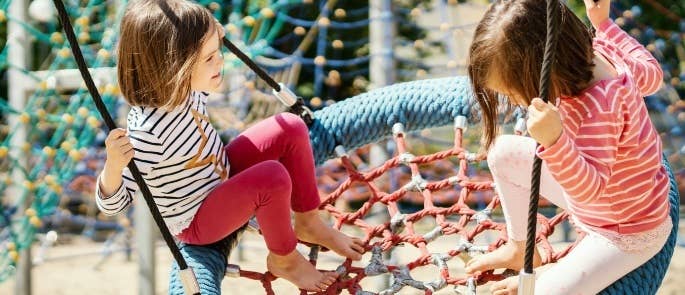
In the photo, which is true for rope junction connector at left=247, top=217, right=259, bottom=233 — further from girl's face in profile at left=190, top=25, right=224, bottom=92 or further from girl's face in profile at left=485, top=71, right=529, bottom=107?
girl's face in profile at left=485, top=71, right=529, bottom=107

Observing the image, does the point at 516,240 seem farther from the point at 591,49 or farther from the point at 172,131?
the point at 172,131

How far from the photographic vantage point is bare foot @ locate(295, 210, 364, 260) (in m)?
1.60

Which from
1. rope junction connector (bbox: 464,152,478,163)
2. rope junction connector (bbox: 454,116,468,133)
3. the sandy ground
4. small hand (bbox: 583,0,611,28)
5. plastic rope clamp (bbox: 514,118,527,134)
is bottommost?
the sandy ground

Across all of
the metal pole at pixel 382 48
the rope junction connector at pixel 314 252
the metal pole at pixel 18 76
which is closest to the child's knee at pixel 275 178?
the rope junction connector at pixel 314 252

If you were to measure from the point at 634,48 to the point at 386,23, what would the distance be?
1607mm

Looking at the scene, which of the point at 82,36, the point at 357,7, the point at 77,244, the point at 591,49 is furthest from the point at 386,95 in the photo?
the point at 77,244

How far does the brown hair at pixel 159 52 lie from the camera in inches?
54.4

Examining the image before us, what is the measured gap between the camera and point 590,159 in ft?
3.82

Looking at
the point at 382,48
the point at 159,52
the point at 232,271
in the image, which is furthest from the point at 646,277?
the point at 382,48

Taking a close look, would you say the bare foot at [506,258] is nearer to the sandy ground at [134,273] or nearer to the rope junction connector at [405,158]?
the rope junction connector at [405,158]

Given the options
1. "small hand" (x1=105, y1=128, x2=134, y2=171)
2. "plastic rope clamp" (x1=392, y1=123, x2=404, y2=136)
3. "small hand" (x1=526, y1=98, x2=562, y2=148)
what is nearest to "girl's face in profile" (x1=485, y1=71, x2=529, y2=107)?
"small hand" (x1=526, y1=98, x2=562, y2=148)

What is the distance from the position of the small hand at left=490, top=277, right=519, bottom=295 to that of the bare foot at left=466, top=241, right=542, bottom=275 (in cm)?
7

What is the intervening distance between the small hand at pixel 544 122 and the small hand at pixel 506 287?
0.30 metres

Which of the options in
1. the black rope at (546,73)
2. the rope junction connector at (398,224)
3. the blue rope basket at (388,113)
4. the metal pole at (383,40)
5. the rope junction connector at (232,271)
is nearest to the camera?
the black rope at (546,73)
